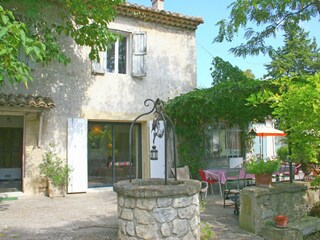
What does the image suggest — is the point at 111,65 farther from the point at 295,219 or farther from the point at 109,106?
the point at 295,219

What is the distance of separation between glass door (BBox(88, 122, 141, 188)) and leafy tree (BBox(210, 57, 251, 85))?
4.59m

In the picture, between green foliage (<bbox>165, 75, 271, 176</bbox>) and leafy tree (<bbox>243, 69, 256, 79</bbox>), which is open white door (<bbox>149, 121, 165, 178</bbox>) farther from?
leafy tree (<bbox>243, 69, 256, 79</bbox>)

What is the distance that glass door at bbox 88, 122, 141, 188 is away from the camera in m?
10.0

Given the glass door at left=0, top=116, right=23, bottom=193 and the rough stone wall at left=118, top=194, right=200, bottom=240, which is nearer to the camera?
the rough stone wall at left=118, top=194, right=200, bottom=240

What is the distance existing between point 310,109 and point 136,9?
7156 millimetres

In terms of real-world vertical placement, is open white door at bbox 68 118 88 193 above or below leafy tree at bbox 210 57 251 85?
below

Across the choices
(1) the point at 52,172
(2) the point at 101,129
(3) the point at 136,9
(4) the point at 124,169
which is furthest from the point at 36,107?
(3) the point at 136,9

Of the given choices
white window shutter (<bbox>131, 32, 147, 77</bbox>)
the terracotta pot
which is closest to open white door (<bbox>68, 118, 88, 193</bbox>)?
white window shutter (<bbox>131, 32, 147, 77</bbox>)

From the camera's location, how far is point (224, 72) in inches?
513

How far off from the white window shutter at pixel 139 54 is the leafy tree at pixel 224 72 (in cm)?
387

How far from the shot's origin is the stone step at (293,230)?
5016mm

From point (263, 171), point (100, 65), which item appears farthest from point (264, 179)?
point (100, 65)

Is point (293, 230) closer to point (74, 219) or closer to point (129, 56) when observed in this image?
point (74, 219)

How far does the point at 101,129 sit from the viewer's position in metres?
10.2
